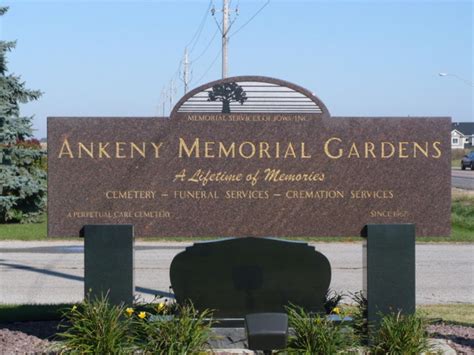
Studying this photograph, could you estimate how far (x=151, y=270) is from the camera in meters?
13.9

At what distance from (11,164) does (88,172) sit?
590 inches

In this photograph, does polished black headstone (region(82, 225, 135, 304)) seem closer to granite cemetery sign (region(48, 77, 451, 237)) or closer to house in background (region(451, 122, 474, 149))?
granite cemetery sign (region(48, 77, 451, 237))

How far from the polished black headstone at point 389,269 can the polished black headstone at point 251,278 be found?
1.33 feet

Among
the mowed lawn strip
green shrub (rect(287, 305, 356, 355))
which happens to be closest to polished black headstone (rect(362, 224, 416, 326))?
green shrub (rect(287, 305, 356, 355))

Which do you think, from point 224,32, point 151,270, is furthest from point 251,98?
point 224,32

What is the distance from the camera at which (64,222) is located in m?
7.63

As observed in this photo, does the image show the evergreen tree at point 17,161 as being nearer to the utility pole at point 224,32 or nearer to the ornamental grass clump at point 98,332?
the utility pole at point 224,32

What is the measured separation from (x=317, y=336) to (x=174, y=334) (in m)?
1.10

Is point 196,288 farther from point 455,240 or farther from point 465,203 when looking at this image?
point 465,203

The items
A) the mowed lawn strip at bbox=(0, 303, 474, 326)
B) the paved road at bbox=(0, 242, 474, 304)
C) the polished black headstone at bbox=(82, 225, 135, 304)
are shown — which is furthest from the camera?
the paved road at bbox=(0, 242, 474, 304)

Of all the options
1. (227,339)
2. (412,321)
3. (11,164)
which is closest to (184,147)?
(227,339)

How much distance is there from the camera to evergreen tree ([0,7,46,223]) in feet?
69.4

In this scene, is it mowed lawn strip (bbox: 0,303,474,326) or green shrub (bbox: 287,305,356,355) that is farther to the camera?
mowed lawn strip (bbox: 0,303,474,326)

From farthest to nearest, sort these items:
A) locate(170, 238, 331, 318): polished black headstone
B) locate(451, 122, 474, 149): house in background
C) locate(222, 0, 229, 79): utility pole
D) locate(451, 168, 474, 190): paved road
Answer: locate(451, 122, 474, 149): house in background < locate(451, 168, 474, 190): paved road < locate(222, 0, 229, 79): utility pole < locate(170, 238, 331, 318): polished black headstone
